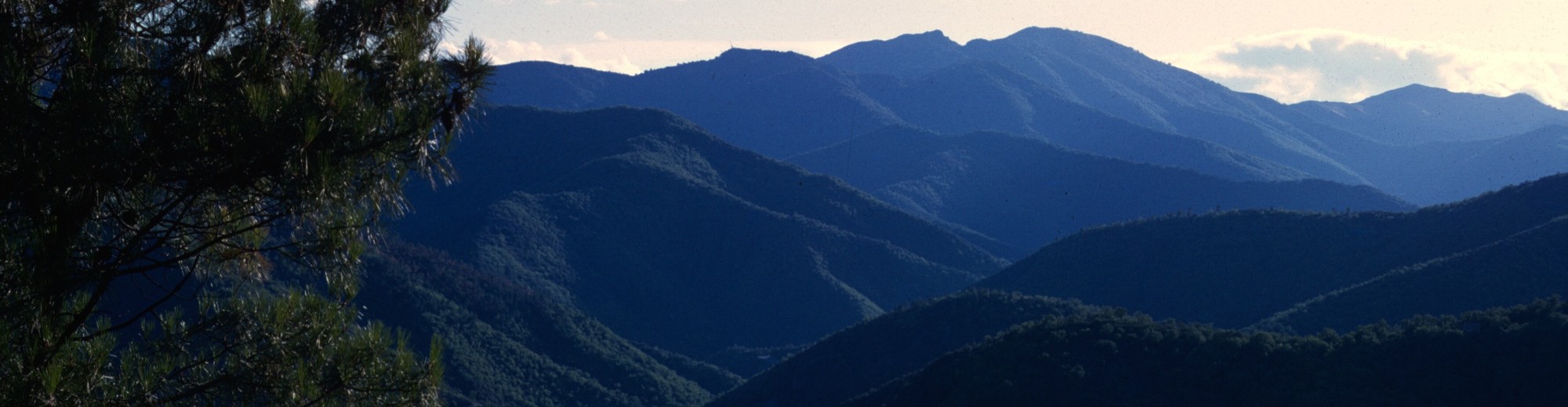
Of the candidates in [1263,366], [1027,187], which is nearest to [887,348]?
[1263,366]

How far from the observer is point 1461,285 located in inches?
1962

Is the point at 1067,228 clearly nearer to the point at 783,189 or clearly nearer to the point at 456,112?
the point at 783,189

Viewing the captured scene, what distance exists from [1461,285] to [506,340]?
170ft

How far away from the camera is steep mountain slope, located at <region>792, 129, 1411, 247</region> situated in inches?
5271

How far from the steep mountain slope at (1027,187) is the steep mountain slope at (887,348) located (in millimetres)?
71076

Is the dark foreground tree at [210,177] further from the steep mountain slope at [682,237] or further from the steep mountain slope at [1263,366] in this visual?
the steep mountain slope at [682,237]

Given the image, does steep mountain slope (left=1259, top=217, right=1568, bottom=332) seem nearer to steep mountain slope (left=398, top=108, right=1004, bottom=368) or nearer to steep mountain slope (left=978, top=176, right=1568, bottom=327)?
steep mountain slope (left=978, top=176, right=1568, bottom=327)

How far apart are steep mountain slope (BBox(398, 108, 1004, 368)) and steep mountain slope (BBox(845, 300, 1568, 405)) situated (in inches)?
2226

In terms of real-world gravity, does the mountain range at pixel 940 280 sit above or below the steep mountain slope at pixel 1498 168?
below

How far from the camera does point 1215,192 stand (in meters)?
138

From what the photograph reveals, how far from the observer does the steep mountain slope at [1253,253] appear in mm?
59750

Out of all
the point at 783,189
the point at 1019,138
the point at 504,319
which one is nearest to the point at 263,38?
the point at 504,319

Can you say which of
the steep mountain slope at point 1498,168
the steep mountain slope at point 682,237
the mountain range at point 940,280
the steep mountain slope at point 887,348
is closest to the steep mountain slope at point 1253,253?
the mountain range at point 940,280

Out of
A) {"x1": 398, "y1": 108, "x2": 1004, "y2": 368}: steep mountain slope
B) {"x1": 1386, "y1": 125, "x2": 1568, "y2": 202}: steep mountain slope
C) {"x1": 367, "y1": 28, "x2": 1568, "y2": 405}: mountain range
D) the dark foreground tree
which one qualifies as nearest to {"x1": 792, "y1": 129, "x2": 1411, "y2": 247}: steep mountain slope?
{"x1": 367, "y1": 28, "x2": 1568, "y2": 405}: mountain range
